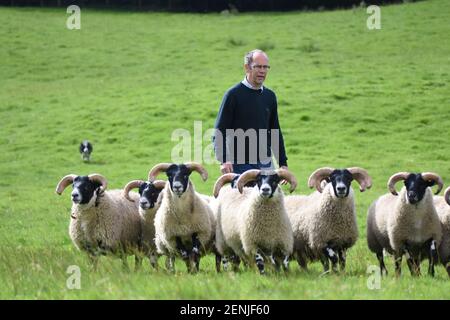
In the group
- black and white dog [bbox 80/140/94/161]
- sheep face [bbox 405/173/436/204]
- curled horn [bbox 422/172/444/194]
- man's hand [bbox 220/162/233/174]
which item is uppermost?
man's hand [bbox 220/162/233/174]

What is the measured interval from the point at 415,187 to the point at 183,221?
3.40 m

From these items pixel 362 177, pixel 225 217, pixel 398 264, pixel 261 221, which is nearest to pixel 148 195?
pixel 225 217

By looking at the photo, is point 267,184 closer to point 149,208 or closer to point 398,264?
point 398,264

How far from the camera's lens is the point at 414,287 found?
9.92 m

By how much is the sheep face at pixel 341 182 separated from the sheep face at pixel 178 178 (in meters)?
2.13

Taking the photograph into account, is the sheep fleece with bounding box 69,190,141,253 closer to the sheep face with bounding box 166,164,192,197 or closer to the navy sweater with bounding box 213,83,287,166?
the sheep face with bounding box 166,164,192,197

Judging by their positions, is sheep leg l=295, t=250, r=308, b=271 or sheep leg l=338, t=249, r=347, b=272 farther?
sheep leg l=295, t=250, r=308, b=271

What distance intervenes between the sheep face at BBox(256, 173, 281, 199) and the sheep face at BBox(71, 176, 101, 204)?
287 centimetres

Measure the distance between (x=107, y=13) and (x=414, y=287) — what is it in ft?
168

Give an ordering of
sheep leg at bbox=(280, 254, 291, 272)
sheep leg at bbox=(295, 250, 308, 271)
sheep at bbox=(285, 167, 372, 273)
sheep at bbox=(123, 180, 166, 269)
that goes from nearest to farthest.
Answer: sheep leg at bbox=(280, 254, 291, 272) < sheep at bbox=(285, 167, 372, 273) < sheep leg at bbox=(295, 250, 308, 271) < sheep at bbox=(123, 180, 166, 269)

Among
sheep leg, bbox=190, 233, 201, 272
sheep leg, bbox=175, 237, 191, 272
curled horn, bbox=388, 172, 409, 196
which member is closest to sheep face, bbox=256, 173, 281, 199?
sheep leg, bbox=190, 233, 201, 272

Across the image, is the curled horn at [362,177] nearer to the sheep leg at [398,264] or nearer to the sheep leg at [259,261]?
the sheep leg at [398,264]

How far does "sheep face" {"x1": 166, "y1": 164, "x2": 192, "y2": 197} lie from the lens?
12289 millimetres
